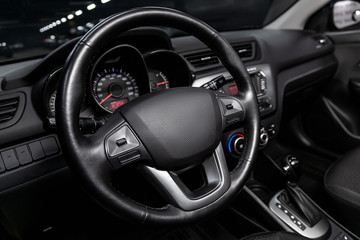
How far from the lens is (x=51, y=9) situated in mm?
1530

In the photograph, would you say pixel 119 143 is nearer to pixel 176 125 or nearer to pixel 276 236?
pixel 176 125

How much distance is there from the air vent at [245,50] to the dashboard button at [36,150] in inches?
43.0

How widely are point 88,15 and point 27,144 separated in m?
0.87

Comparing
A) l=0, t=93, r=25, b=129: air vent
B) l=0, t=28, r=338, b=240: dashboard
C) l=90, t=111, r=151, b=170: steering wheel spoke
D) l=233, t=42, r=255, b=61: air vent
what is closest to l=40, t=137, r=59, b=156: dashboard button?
l=0, t=28, r=338, b=240: dashboard

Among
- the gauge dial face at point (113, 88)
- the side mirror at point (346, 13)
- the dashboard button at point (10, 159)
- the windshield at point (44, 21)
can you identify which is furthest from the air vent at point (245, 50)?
the dashboard button at point (10, 159)

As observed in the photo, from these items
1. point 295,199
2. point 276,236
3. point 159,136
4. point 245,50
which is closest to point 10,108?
point 159,136

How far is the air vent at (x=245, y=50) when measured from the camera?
161cm

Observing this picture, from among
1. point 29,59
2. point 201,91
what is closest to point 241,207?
point 201,91

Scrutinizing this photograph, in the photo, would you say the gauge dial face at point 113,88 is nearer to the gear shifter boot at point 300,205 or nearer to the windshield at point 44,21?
the windshield at point 44,21

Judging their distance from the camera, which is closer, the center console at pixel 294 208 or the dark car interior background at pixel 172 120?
the dark car interior background at pixel 172 120

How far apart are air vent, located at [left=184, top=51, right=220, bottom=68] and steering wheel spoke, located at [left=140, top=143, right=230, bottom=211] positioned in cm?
66

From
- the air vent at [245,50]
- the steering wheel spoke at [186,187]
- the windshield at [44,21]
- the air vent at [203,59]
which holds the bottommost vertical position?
the steering wheel spoke at [186,187]

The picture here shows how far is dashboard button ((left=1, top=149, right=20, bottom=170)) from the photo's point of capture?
96 cm

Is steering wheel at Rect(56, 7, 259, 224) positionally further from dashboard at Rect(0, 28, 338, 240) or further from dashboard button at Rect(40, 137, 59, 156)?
dashboard button at Rect(40, 137, 59, 156)
